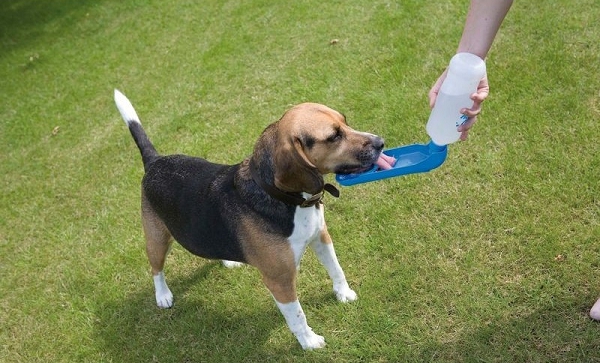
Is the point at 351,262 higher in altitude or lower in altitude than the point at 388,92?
lower

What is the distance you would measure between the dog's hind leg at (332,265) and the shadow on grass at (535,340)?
745 millimetres

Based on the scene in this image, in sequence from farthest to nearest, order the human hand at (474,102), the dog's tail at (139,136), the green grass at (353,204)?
the dog's tail at (139,136)
the green grass at (353,204)
the human hand at (474,102)

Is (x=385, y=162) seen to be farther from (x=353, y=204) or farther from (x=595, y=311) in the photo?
(x=595, y=311)

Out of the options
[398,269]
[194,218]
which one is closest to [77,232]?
[194,218]

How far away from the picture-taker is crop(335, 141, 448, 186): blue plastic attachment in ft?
11.2

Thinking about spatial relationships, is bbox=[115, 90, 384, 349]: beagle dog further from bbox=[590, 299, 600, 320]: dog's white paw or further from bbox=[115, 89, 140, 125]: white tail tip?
bbox=[590, 299, 600, 320]: dog's white paw

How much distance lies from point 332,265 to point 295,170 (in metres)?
1.18

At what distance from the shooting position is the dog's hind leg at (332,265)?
13.0 ft

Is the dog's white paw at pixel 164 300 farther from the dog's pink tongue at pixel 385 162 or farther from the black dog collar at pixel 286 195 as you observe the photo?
the dog's pink tongue at pixel 385 162

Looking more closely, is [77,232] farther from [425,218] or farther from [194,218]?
[425,218]

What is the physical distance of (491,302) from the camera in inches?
151

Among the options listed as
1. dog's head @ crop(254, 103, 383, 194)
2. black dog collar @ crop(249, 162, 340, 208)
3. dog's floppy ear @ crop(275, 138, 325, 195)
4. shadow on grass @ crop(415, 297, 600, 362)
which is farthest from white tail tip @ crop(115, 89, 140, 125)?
shadow on grass @ crop(415, 297, 600, 362)

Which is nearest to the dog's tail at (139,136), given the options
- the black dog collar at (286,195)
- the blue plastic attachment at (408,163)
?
the black dog collar at (286,195)

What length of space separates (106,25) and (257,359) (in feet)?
27.7
